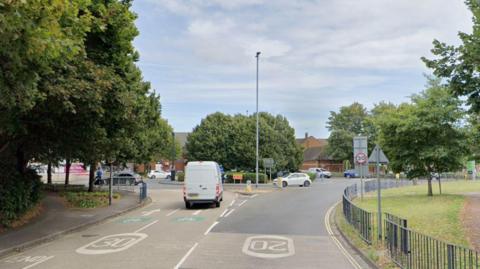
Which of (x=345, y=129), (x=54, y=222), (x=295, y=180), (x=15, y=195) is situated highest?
(x=345, y=129)

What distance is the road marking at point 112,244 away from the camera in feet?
42.8

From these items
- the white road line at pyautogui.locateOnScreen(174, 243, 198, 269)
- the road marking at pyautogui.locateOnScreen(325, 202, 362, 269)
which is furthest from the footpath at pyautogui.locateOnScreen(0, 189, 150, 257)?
the road marking at pyautogui.locateOnScreen(325, 202, 362, 269)

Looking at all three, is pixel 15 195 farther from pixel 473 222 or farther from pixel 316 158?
pixel 316 158

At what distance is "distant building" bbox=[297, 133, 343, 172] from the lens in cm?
9503

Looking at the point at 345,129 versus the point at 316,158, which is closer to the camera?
the point at 345,129

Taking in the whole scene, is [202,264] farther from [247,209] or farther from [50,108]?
[247,209]

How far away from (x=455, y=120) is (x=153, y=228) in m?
20.4

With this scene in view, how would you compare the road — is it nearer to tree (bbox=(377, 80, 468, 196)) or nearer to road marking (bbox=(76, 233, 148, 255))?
road marking (bbox=(76, 233, 148, 255))

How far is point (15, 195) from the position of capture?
17953mm

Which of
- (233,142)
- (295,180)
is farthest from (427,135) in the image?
(233,142)

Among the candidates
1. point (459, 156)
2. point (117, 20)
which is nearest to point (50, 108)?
point (117, 20)

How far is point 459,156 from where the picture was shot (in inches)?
1204

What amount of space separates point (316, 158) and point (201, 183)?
78.8 metres

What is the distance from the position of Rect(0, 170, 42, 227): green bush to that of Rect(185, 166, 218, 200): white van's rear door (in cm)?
809
